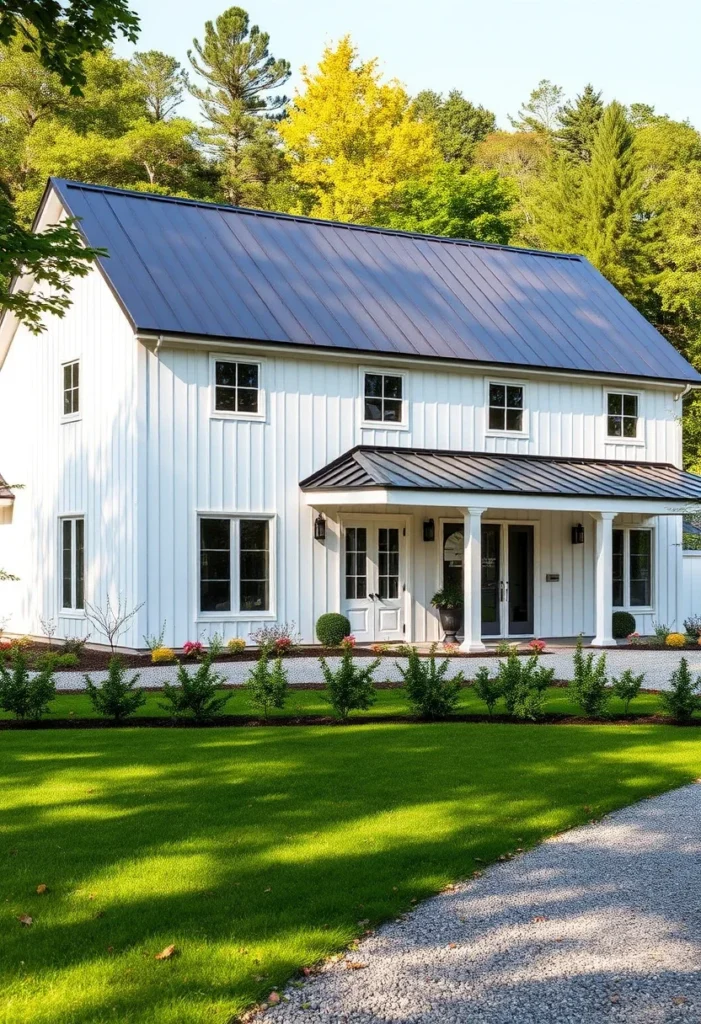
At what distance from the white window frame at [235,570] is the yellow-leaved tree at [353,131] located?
23.8 metres

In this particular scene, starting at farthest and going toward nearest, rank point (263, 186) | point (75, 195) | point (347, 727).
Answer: point (263, 186) → point (75, 195) → point (347, 727)

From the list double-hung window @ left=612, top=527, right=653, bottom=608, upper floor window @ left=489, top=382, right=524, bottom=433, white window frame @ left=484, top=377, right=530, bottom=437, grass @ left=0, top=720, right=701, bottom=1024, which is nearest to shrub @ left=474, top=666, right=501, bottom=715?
grass @ left=0, top=720, right=701, bottom=1024

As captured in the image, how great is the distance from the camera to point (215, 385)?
19938 mm

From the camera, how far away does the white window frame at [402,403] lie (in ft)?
69.9

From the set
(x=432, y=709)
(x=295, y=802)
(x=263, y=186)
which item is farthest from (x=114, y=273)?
(x=263, y=186)

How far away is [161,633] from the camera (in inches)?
750

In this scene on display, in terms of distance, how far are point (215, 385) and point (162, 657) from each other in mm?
4696

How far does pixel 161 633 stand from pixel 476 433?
7.24 metres

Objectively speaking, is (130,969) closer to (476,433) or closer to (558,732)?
(558,732)

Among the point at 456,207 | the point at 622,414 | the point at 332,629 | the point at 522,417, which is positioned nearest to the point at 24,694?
the point at 332,629

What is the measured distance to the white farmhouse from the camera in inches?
771

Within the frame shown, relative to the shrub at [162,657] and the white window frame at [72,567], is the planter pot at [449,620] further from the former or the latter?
the white window frame at [72,567]

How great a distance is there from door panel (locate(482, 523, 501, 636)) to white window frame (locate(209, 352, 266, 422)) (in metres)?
5.14

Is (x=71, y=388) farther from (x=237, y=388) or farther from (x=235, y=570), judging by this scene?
(x=235, y=570)
